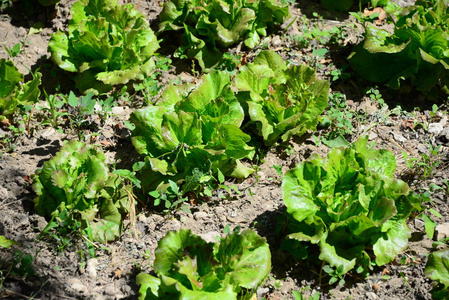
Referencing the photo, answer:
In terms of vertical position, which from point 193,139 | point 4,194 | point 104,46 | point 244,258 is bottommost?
point 244,258

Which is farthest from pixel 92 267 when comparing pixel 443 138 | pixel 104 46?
pixel 443 138

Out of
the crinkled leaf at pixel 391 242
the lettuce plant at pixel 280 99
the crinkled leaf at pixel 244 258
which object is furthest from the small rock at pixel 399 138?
the crinkled leaf at pixel 244 258

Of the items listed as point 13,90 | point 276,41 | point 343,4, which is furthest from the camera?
point 343,4

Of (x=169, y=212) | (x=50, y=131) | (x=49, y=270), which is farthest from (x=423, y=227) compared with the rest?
(x=50, y=131)

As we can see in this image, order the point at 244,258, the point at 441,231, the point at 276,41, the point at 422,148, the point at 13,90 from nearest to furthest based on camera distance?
the point at 244,258 < the point at 441,231 < the point at 13,90 < the point at 422,148 < the point at 276,41

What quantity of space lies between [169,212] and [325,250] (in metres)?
1.18

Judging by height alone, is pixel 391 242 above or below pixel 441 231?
above

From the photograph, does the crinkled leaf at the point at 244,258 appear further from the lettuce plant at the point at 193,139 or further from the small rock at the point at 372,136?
the small rock at the point at 372,136

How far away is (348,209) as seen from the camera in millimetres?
3395

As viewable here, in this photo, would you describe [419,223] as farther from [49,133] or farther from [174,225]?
[49,133]

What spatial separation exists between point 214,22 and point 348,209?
2.22 meters

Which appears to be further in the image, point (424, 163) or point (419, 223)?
point (424, 163)

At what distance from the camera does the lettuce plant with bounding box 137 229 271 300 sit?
3.00m

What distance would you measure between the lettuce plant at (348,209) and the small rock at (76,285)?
1406 millimetres
